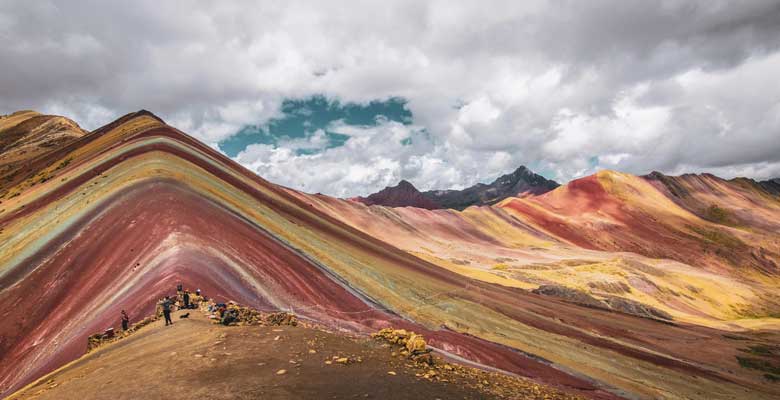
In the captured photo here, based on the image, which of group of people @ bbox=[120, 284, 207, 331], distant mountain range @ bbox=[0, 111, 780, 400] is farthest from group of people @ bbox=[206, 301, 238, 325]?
group of people @ bbox=[120, 284, 207, 331]

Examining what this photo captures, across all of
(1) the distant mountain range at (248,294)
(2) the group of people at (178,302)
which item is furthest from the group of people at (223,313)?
(2) the group of people at (178,302)

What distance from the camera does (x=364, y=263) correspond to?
149ft

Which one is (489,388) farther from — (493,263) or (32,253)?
(493,263)

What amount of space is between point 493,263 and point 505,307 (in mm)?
64082

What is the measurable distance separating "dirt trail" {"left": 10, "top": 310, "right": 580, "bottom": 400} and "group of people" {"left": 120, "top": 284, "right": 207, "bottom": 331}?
1748mm

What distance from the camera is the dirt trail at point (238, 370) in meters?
10.2

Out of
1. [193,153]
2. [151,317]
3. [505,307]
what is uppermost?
[193,153]

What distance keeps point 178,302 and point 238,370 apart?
9.80 meters

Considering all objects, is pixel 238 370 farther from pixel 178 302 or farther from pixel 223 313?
pixel 178 302

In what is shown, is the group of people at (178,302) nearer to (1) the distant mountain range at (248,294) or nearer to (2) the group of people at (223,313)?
(1) the distant mountain range at (248,294)

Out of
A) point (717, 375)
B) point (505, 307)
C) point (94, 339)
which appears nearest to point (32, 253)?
point (94, 339)

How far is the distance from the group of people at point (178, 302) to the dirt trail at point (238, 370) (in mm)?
1748

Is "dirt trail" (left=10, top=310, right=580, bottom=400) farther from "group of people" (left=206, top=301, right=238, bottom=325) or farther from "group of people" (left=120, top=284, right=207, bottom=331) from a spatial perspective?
"group of people" (left=120, top=284, right=207, bottom=331)

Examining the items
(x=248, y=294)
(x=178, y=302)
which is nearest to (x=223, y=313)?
(x=178, y=302)
